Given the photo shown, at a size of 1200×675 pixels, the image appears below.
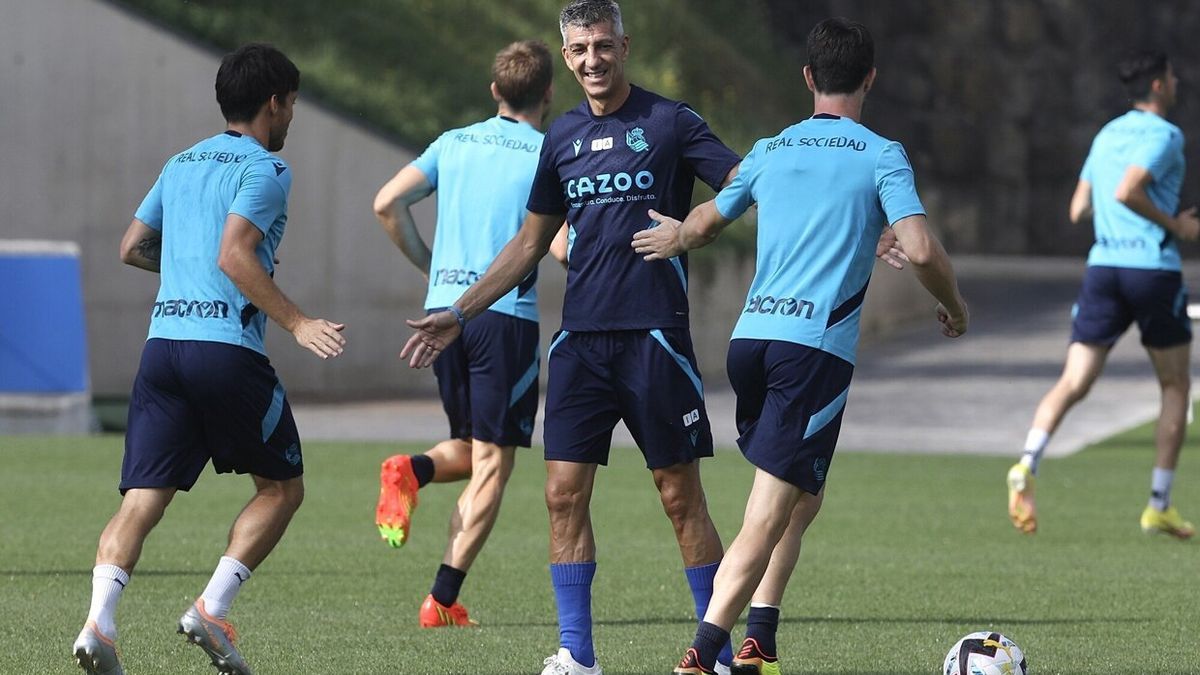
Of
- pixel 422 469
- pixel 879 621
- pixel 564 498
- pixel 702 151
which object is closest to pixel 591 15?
pixel 702 151

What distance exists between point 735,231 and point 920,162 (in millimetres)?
16914

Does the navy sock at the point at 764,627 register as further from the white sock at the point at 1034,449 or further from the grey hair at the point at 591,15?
the white sock at the point at 1034,449

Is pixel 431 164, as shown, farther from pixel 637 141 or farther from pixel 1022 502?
pixel 1022 502

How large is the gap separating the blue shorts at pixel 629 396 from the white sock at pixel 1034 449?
4435mm

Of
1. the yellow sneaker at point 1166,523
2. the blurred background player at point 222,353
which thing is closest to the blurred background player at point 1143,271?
the yellow sneaker at point 1166,523

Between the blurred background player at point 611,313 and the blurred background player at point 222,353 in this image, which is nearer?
the blurred background player at point 222,353

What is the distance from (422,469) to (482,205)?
111 cm

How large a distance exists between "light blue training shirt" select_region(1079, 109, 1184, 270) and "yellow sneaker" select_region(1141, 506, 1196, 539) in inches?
52.2

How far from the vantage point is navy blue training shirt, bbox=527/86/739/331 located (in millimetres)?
6395

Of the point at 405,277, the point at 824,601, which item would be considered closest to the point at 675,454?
the point at 824,601

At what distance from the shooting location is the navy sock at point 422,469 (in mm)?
8156

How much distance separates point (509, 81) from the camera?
8.18 m

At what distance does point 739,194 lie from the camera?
616 cm

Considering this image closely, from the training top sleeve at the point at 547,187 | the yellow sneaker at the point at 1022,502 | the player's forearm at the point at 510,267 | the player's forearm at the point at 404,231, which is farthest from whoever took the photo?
the yellow sneaker at the point at 1022,502
